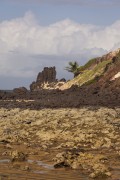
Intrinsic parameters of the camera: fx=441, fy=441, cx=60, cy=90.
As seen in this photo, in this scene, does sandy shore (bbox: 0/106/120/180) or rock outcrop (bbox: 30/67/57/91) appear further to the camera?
rock outcrop (bbox: 30/67/57/91)

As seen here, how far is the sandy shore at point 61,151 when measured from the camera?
10.2 meters

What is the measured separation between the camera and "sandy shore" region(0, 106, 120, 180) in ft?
33.4

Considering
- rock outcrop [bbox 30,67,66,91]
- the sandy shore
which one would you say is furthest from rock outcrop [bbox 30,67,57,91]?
the sandy shore

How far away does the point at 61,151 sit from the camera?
1410 centimetres

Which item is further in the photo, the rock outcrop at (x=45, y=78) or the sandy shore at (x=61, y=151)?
the rock outcrop at (x=45, y=78)

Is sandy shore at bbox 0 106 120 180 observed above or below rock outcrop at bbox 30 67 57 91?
below

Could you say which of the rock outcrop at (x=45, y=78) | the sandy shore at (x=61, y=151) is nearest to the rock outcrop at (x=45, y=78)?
the rock outcrop at (x=45, y=78)

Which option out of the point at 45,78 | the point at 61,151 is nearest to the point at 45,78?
the point at 45,78

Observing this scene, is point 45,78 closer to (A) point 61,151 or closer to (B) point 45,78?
(B) point 45,78

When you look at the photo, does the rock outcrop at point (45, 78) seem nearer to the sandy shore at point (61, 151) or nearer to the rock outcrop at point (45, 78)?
the rock outcrop at point (45, 78)

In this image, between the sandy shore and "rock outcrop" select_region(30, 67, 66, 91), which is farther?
"rock outcrop" select_region(30, 67, 66, 91)

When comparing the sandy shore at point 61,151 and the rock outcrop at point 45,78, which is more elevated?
the rock outcrop at point 45,78

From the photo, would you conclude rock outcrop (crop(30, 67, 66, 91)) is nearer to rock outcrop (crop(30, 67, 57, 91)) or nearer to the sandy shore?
rock outcrop (crop(30, 67, 57, 91))

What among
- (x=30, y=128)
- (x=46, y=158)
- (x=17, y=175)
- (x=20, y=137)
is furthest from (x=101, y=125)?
(x=17, y=175)
